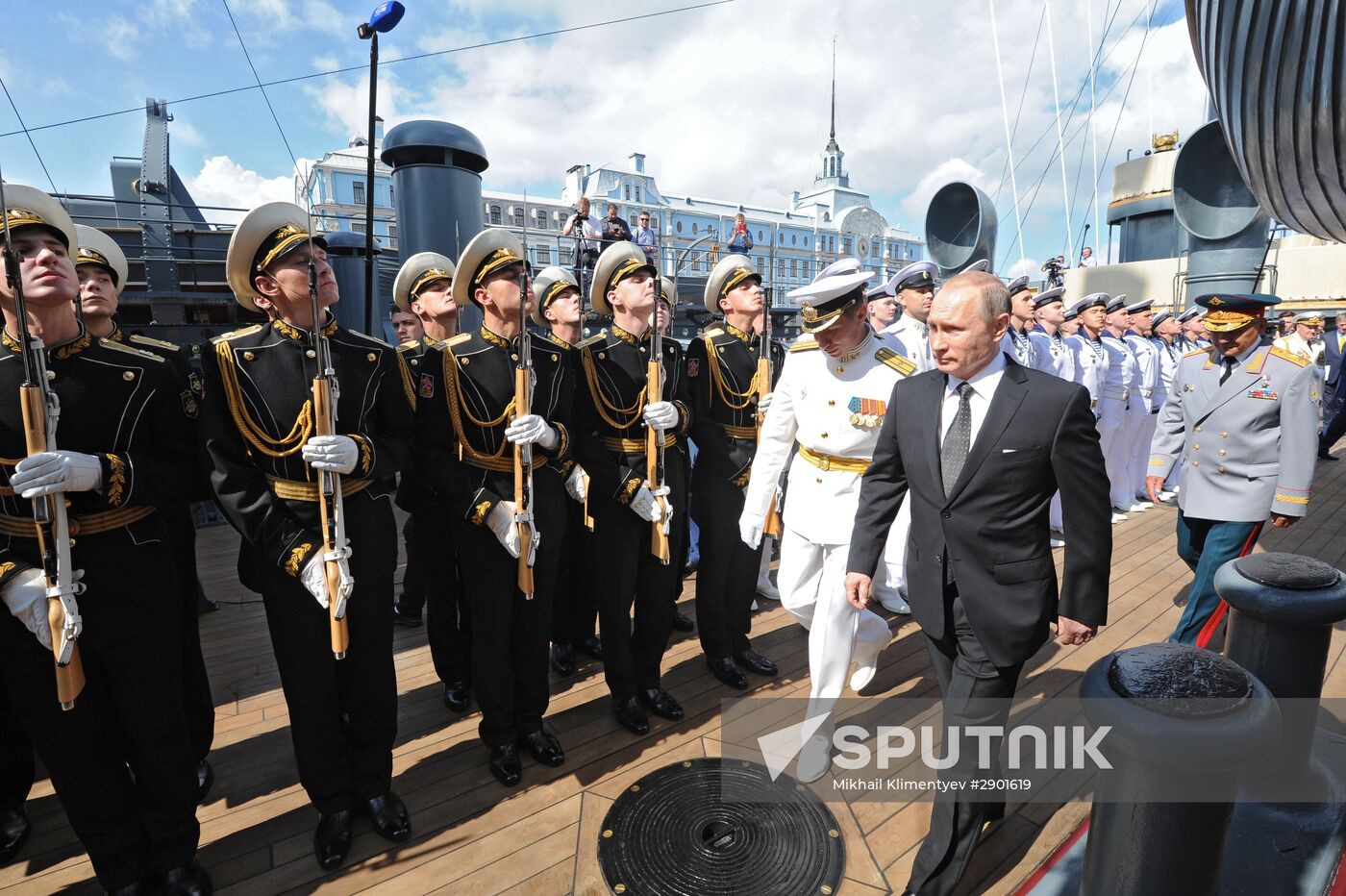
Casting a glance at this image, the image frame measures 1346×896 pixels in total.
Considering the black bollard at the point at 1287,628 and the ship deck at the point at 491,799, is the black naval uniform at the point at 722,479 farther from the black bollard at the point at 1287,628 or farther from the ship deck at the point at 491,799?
the black bollard at the point at 1287,628

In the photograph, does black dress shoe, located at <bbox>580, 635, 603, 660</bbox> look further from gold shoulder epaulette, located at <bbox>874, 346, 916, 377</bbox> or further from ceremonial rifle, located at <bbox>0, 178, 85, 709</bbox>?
ceremonial rifle, located at <bbox>0, 178, 85, 709</bbox>

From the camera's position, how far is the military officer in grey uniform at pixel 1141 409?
26.0 ft

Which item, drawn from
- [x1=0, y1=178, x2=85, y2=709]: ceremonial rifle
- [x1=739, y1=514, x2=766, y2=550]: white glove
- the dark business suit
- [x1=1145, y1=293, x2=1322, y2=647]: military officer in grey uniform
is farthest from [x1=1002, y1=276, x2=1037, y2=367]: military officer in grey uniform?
[x1=0, y1=178, x2=85, y2=709]: ceremonial rifle

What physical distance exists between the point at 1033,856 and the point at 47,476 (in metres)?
3.48

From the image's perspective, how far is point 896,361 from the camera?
3162mm

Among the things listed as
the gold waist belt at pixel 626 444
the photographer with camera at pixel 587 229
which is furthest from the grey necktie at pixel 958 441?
the photographer with camera at pixel 587 229

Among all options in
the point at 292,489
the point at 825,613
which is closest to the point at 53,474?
the point at 292,489

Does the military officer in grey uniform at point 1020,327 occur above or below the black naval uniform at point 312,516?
above

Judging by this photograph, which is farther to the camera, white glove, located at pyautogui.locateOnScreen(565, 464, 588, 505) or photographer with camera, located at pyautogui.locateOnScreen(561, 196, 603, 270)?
photographer with camera, located at pyautogui.locateOnScreen(561, 196, 603, 270)

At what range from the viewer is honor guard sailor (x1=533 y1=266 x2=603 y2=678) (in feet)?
12.0

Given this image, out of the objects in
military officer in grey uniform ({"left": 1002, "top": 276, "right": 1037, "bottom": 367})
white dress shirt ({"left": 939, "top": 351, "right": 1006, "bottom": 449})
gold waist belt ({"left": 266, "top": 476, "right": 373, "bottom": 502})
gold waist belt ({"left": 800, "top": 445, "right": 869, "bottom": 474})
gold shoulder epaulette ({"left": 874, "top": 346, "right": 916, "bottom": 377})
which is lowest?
gold waist belt ({"left": 266, "top": 476, "right": 373, "bottom": 502})

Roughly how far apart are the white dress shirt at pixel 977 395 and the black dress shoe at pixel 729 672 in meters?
1.99

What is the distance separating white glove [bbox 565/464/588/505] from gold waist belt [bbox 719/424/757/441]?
1002 mm

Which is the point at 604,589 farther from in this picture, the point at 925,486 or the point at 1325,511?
the point at 1325,511
